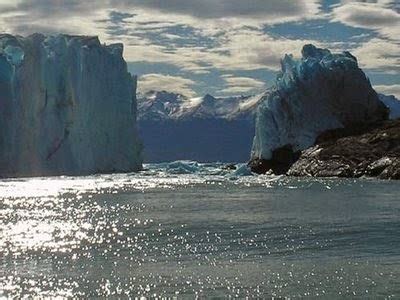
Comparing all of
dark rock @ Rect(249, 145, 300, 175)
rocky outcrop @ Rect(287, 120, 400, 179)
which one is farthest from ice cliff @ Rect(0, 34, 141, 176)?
rocky outcrop @ Rect(287, 120, 400, 179)

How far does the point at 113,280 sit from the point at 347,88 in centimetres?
9364

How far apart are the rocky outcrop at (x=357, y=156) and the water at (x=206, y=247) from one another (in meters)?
28.5

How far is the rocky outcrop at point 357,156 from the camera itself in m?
87.7

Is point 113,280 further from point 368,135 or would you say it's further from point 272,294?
point 368,135

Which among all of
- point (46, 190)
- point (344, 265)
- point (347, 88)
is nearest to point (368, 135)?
point (347, 88)

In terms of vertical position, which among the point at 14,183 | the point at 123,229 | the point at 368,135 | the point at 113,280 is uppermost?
the point at 113,280

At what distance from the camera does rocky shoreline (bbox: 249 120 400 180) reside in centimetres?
8803

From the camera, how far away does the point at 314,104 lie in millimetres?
112250

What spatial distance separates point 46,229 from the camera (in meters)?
40.3

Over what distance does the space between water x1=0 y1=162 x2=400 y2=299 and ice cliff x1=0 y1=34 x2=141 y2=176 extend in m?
48.0

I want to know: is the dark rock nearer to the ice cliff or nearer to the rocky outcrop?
the rocky outcrop

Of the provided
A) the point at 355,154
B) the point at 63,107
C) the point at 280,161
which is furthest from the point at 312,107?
the point at 63,107

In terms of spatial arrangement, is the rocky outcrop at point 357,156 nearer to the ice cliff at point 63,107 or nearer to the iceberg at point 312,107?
the iceberg at point 312,107

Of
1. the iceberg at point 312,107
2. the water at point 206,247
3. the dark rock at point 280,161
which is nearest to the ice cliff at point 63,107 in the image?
the dark rock at point 280,161
